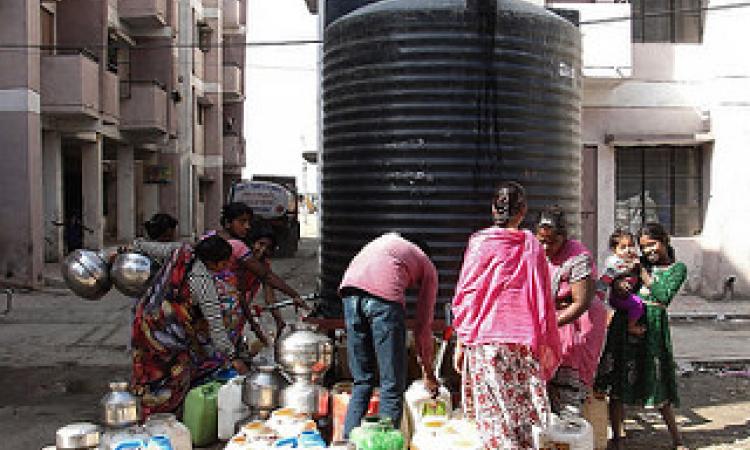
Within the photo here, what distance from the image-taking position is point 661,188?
11578mm

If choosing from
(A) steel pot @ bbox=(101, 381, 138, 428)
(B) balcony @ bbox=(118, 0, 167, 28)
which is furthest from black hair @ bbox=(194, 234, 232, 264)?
(B) balcony @ bbox=(118, 0, 167, 28)

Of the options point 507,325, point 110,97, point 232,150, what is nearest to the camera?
point 507,325

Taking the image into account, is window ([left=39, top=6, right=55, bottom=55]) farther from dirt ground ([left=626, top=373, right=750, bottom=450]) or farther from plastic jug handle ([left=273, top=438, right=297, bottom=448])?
plastic jug handle ([left=273, top=438, right=297, bottom=448])

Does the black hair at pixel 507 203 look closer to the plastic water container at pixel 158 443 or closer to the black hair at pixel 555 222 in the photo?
the black hair at pixel 555 222

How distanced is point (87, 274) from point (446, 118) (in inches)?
96.6

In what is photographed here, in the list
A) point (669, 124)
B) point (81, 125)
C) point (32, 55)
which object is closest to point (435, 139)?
point (669, 124)

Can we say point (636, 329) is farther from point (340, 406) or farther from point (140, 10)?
point (140, 10)

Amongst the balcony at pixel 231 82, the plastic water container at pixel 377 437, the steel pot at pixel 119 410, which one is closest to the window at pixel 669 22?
the plastic water container at pixel 377 437

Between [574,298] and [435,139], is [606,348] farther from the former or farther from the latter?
[435,139]

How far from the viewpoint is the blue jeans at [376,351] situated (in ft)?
12.0

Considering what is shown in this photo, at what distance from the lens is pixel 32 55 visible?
1257 cm

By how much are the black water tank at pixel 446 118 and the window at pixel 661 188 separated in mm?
6713

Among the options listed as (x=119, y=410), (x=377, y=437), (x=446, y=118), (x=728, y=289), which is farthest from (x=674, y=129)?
(x=119, y=410)

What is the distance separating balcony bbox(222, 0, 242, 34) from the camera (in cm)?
2783
